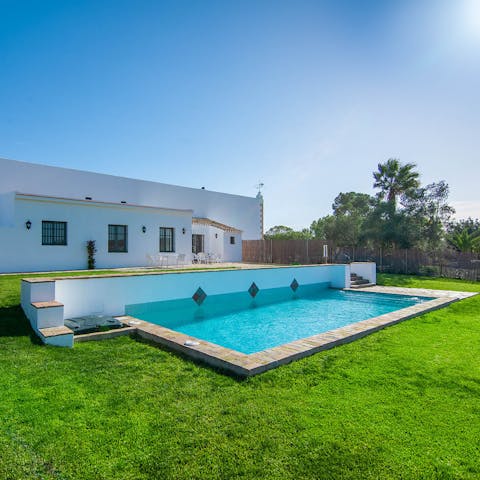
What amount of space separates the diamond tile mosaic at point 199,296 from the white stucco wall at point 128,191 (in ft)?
46.6

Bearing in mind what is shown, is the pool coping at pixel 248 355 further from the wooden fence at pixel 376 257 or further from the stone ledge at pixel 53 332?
the wooden fence at pixel 376 257

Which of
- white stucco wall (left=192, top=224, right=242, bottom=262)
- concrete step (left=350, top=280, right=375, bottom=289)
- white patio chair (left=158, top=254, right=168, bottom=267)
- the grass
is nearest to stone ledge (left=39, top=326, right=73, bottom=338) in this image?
the grass

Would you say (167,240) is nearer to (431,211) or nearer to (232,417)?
(232,417)

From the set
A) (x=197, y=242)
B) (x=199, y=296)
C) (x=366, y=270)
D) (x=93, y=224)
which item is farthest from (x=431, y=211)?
(x=93, y=224)

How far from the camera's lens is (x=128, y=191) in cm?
2397

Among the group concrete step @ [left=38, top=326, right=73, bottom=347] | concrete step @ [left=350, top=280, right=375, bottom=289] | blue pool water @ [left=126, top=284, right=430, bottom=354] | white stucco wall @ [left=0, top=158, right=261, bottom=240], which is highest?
white stucco wall @ [left=0, top=158, right=261, bottom=240]

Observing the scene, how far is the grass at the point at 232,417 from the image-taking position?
2633 mm

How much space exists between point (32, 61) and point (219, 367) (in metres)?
14.2

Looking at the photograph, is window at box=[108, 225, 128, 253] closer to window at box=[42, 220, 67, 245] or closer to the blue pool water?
window at box=[42, 220, 67, 245]

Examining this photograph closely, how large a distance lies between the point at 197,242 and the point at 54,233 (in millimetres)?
10644

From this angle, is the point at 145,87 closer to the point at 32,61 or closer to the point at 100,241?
the point at 32,61

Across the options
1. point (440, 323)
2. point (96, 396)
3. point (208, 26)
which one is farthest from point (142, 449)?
point (208, 26)

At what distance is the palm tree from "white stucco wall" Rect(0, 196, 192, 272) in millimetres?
17582

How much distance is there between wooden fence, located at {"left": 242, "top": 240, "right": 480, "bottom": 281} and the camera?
2083 centimetres
